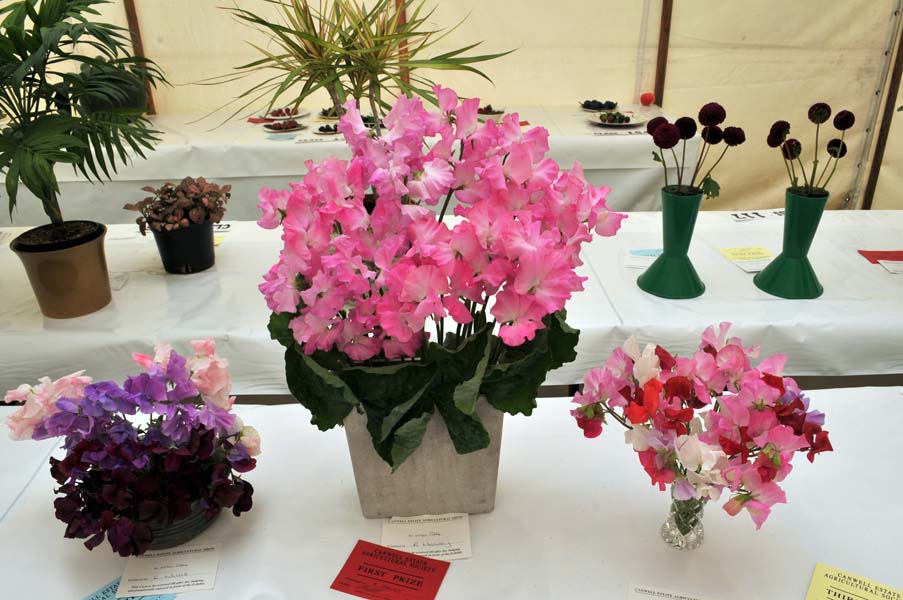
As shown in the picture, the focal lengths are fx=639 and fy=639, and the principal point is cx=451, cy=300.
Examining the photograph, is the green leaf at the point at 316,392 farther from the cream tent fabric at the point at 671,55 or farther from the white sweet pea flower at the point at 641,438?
the cream tent fabric at the point at 671,55

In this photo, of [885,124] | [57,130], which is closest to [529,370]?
[57,130]

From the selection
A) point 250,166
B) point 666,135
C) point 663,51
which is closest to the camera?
point 666,135

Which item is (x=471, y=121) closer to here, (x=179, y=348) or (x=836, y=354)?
(x=179, y=348)

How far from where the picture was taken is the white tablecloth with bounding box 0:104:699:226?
2.17m

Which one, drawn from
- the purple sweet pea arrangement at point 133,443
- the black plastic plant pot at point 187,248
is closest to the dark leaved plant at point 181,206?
the black plastic plant pot at point 187,248

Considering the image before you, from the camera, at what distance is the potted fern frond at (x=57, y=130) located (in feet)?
3.35

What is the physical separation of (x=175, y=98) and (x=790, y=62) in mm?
2685

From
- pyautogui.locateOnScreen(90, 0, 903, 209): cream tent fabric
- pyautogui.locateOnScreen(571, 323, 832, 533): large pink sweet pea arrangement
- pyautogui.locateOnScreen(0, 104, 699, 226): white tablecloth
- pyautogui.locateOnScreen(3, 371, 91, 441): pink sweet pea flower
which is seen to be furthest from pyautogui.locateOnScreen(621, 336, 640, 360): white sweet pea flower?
A: pyautogui.locateOnScreen(90, 0, 903, 209): cream tent fabric

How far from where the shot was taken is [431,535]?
0.70 meters

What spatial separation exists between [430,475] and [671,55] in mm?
2579

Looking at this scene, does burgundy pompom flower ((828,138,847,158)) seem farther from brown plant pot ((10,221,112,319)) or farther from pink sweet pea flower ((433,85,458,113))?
brown plant pot ((10,221,112,319))

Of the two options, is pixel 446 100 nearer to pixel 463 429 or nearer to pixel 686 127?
pixel 463 429

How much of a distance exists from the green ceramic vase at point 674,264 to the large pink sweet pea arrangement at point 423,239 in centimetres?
67

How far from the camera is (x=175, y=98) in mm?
2807
